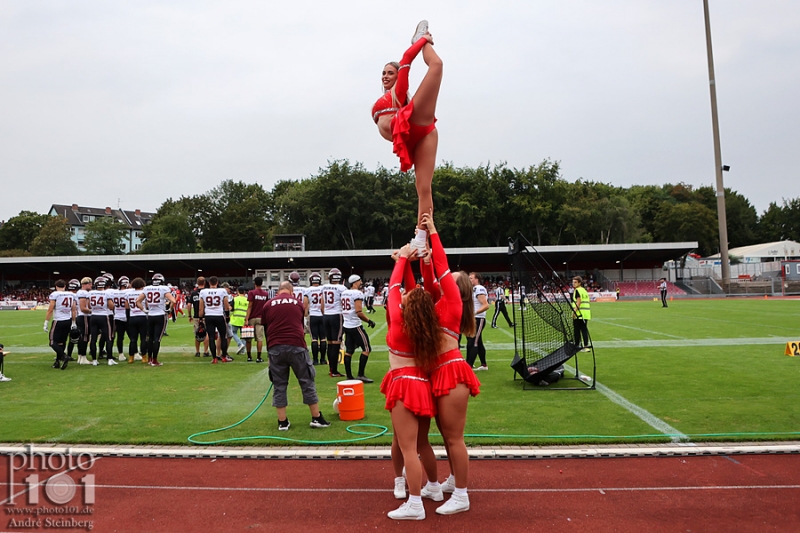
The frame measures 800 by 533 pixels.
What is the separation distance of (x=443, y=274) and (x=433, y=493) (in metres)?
1.85

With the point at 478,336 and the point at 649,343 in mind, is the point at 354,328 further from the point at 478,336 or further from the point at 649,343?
the point at 649,343

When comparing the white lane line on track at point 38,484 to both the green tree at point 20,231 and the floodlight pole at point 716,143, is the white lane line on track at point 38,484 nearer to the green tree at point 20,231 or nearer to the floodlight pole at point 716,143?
the floodlight pole at point 716,143

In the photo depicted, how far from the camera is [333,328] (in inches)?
421

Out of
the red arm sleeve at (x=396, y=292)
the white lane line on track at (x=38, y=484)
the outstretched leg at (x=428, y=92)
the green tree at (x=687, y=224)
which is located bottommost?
the white lane line on track at (x=38, y=484)

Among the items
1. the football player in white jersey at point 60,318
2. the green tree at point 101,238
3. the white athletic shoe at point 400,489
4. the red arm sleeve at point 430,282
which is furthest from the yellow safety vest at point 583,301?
the green tree at point 101,238

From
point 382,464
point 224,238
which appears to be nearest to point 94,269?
point 224,238

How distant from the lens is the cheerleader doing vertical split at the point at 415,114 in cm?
375

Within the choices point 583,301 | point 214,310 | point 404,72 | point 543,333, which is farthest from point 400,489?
point 583,301

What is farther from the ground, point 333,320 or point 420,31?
point 420,31

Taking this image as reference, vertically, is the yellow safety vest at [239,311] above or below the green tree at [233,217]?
below

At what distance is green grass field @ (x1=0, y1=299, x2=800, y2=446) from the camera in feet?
20.9

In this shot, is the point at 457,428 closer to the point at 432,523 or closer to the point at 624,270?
the point at 432,523

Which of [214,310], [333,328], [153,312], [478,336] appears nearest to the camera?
[478,336]

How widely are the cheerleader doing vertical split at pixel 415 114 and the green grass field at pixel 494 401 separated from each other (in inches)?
135
